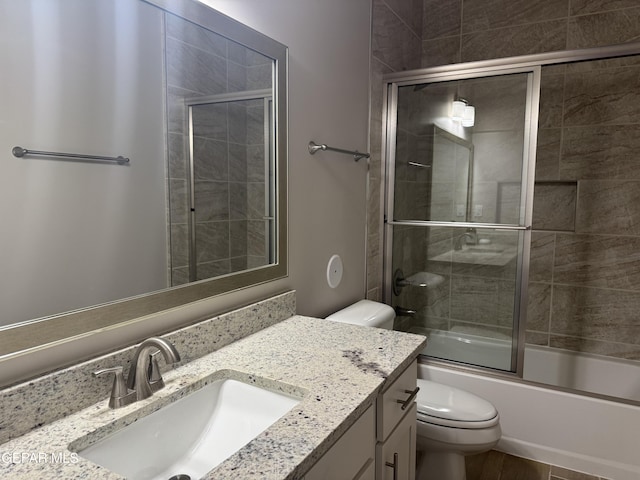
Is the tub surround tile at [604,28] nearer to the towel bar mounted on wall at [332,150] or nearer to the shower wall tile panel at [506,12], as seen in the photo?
the shower wall tile panel at [506,12]

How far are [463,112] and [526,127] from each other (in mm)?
359

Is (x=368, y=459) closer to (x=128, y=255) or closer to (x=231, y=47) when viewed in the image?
(x=128, y=255)

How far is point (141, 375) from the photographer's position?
38.5 inches

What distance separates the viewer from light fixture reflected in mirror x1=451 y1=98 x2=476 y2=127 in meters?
2.31

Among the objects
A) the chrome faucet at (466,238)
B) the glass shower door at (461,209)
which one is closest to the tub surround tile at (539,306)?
the glass shower door at (461,209)

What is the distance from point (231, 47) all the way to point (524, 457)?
7.51ft

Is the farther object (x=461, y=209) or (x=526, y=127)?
(x=461, y=209)

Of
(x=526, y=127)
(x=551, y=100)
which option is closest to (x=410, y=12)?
(x=551, y=100)

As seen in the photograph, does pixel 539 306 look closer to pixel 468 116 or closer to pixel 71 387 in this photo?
pixel 468 116

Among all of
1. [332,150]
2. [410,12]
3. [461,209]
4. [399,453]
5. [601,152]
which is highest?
[410,12]

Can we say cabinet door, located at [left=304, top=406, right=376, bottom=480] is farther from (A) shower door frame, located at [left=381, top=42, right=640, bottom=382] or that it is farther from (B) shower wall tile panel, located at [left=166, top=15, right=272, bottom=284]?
(A) shower door frame, located at [left=381, top=42, right=640, bottom=382]

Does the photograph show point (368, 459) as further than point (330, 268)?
No

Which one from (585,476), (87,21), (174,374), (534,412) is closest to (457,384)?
(534,412)

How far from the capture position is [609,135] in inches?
103
